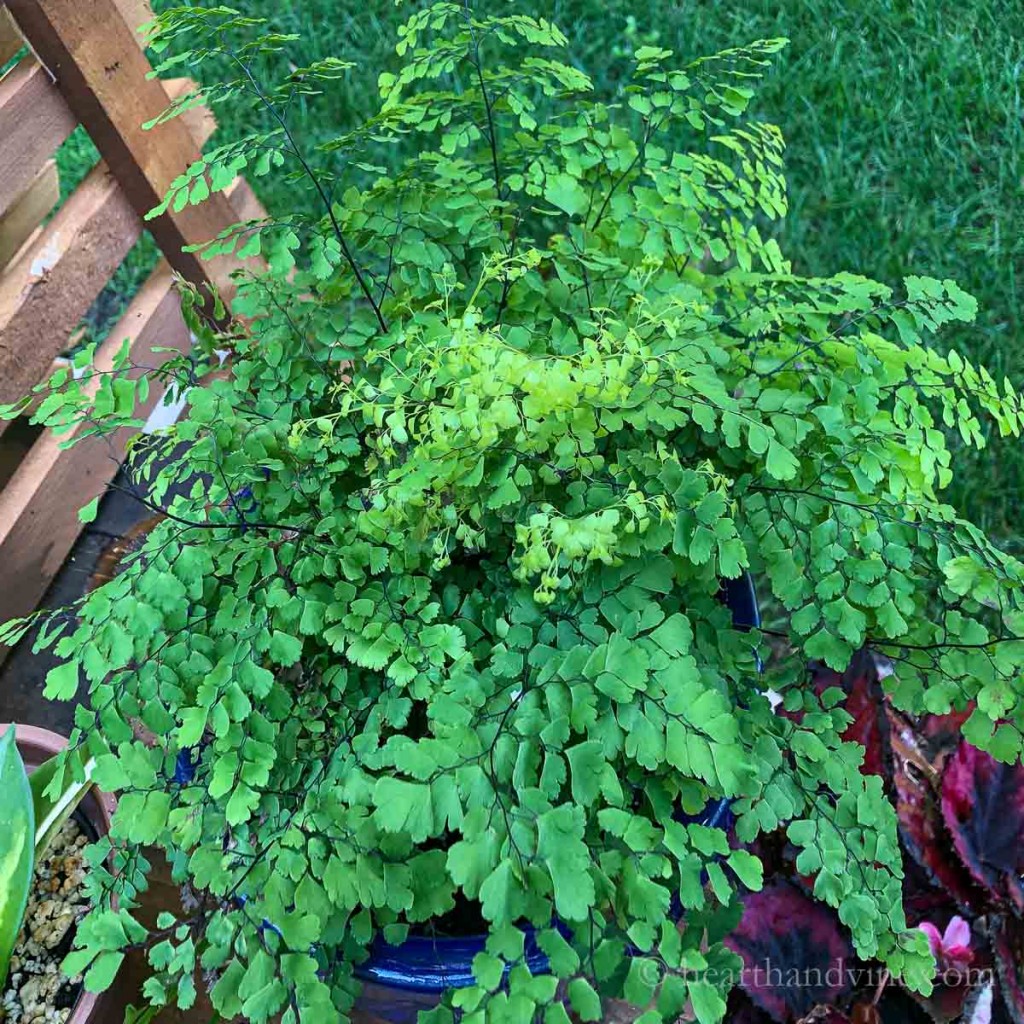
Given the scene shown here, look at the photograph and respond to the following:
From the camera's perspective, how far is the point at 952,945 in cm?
112

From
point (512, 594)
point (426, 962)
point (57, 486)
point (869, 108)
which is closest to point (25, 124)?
point (57, 486)

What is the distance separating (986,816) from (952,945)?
0.17 m

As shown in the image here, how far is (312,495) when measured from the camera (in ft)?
3.17

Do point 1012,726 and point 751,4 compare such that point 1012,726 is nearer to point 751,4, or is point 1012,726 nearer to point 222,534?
point 222,534

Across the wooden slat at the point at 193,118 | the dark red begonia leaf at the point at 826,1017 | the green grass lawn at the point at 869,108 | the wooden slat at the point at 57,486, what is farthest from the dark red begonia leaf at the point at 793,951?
the wooden slat at the point at 193,118

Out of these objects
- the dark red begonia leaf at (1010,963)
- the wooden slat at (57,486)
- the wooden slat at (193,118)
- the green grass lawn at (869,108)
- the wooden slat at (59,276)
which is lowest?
the dark red begonia leaf at (1010,963)

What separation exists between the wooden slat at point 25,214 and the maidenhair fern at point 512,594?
1.86 feet

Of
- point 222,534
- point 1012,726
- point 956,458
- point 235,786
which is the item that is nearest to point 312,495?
point 222,534

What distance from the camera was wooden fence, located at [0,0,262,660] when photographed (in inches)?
49.7

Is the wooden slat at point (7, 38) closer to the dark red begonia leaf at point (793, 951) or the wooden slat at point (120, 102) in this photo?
the wooden slat at point (120, 102)

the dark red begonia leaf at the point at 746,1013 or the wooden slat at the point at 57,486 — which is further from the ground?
the wooden slat at the point at 57,486

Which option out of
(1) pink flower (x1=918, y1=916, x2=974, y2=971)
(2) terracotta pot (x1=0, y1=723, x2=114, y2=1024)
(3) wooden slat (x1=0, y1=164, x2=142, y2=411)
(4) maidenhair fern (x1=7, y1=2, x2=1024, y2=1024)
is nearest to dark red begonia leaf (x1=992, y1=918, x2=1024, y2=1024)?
(1) pink flower (x1=918, y1=916, x2=974, y2=971)

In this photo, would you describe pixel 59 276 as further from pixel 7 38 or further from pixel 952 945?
pixel 952 945

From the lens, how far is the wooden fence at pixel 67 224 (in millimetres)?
1263
